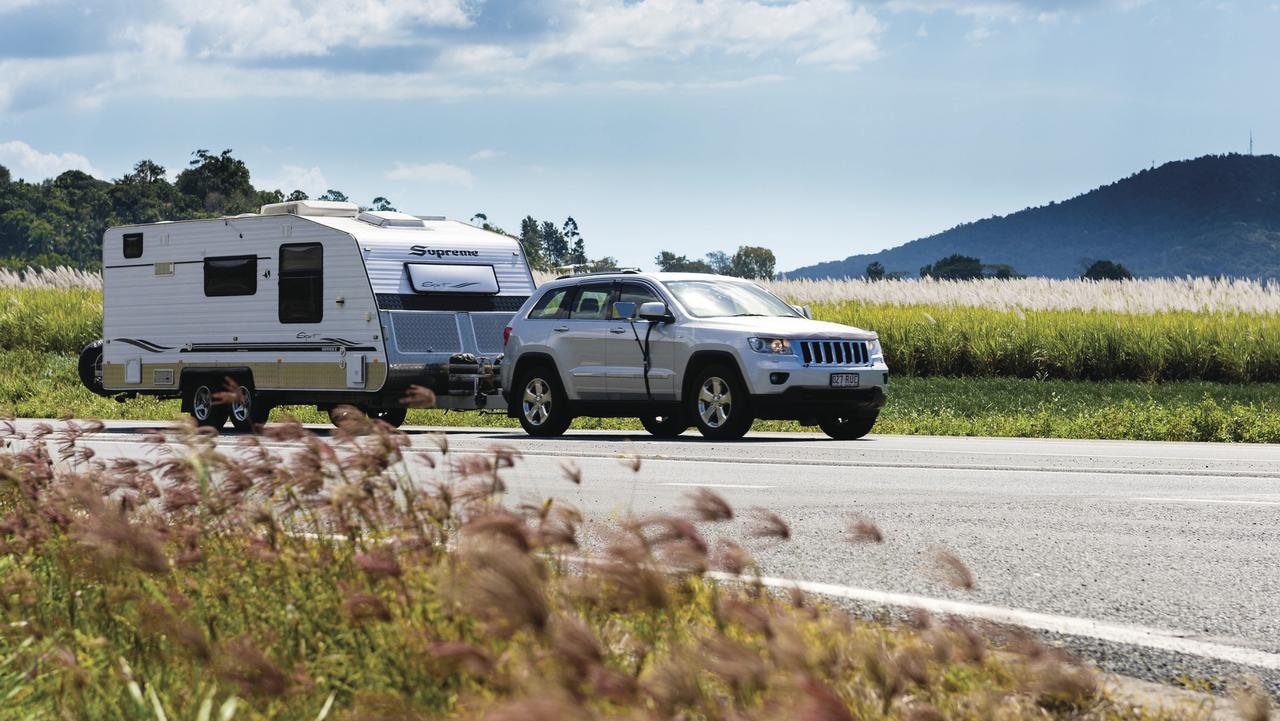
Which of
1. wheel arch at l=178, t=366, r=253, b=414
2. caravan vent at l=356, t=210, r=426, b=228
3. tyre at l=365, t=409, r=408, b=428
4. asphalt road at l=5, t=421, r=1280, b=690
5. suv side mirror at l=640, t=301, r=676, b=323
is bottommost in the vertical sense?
tyre at l=365, t=409, r=408, b=428

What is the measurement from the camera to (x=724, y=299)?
17.0 m

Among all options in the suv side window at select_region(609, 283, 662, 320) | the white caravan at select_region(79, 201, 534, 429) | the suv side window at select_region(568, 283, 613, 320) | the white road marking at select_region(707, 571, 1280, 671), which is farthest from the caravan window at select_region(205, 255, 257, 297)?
the white road marking at select_region(707, 571, 1280, 671)

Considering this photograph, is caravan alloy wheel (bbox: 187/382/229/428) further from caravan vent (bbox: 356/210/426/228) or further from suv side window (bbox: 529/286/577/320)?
suv side window (bbox: 529/286/577/320)

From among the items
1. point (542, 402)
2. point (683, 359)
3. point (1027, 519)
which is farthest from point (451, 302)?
point (1027, 519)

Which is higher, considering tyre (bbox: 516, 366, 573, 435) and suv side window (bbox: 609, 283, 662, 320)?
suv side window (bbox: 609, 283, 662, 320)

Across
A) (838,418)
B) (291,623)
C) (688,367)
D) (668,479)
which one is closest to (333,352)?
(688,367)

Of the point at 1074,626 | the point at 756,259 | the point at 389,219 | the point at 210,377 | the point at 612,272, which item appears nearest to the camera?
the point at 1074,626

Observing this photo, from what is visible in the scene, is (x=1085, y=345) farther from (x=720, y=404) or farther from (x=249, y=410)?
(x=249, y=410)

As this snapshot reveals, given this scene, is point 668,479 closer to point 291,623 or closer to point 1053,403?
point 291,623

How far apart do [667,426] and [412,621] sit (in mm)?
13189

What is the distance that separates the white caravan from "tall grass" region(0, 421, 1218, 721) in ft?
40.2

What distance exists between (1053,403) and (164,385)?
12.7 meters

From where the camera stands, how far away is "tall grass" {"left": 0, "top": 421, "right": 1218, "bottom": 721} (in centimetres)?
290

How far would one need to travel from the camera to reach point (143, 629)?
479cm
